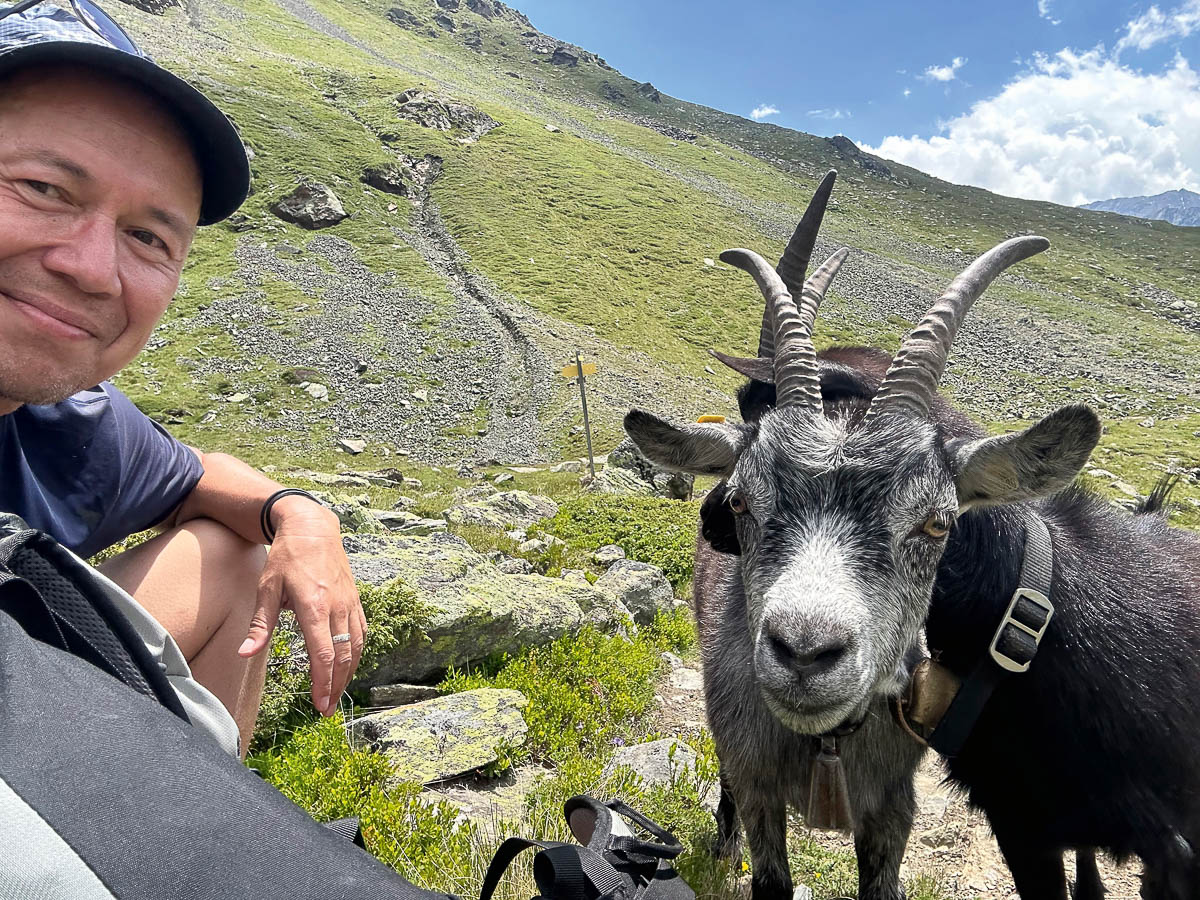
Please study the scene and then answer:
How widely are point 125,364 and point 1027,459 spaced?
129 inches

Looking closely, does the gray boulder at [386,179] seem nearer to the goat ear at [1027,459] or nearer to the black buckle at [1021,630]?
the goat ear at [1027,459]

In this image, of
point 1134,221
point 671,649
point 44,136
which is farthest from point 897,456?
point 1134,221

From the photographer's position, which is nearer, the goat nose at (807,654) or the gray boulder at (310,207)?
the goat nose at (807,654)

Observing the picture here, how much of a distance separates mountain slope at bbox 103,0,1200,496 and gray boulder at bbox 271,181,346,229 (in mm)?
905

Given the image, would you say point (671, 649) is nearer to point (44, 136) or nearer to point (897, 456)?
point (897, 456)

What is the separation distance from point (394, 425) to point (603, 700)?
24038 mm

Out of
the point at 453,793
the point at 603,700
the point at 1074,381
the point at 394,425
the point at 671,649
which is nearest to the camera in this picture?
the point at 453,793

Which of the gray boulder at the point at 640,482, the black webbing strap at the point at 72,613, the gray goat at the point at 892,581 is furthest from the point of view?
the gray boulder at the point at 640,482

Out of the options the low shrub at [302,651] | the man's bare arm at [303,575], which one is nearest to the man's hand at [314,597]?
the man's bare arm at [303,575]

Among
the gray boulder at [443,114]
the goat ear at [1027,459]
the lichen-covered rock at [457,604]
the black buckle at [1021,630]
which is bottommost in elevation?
the lichen-covered rock at [457,604]

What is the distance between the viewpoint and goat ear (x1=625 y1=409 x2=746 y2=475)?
9.72 feet

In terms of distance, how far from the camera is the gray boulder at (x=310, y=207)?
45562 millimetres

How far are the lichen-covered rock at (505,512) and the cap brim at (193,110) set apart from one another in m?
7.65

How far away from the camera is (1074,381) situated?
3819cm
